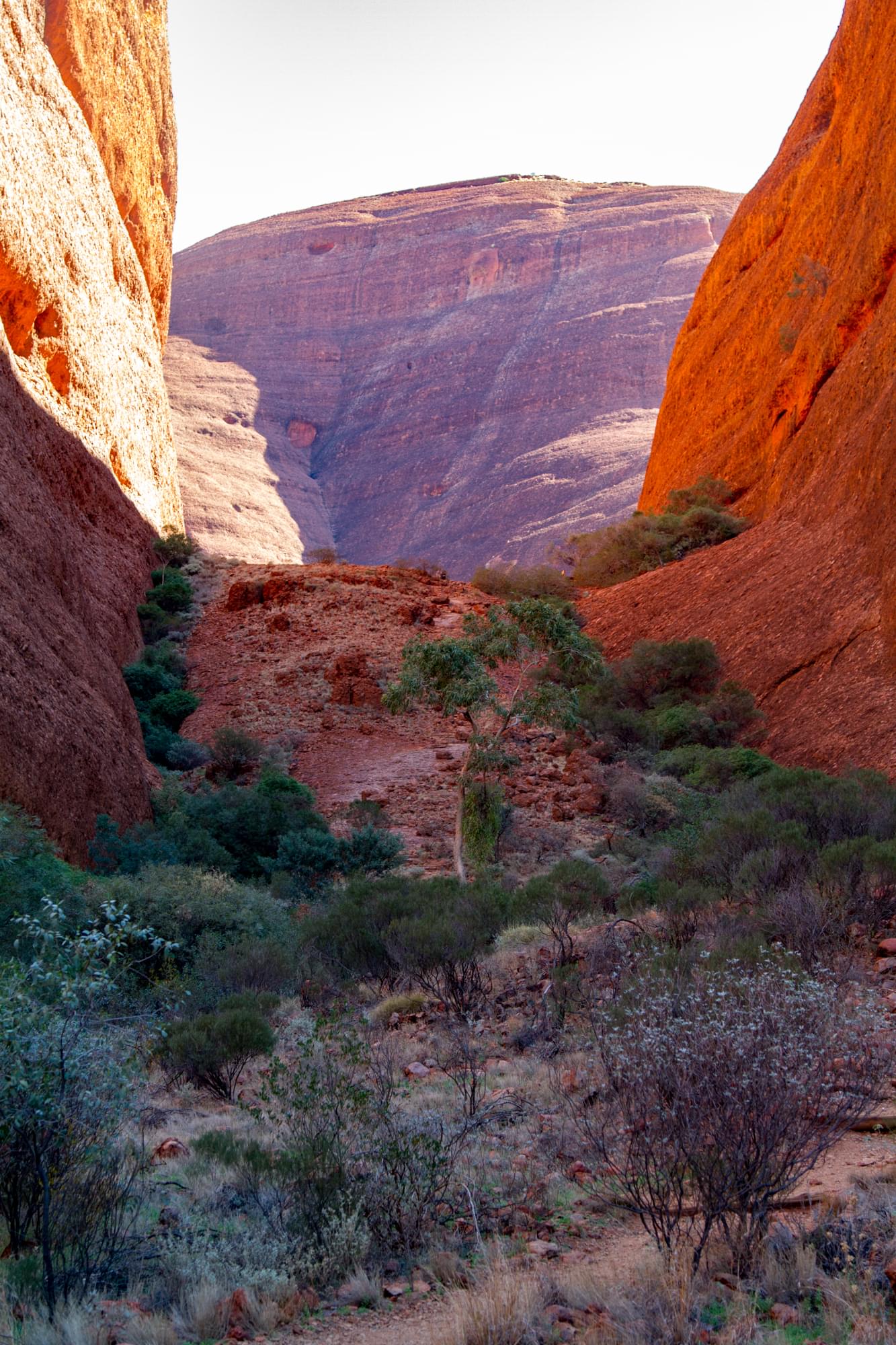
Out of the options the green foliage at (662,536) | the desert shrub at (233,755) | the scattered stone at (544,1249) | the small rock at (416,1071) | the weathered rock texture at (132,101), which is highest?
the weathered rock texture at (132,101)

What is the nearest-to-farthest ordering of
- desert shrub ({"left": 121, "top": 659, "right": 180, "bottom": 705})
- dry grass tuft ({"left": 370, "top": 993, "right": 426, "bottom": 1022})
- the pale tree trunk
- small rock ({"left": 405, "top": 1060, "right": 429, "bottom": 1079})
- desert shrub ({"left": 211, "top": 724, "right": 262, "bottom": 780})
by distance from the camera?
small rock ({"left": 405, "top": 1060, "right": 429, "bottom": 1079}) → dry grass tuft ({"left": 370, "top": 993, "right": 426, "bottom": 1022}) → the pale tree trunk → desert shrub ({"left": 211, "top": 724, "right": 262, "bottom": 780}) → desert shrub ({"left": 121, "top": 659, "right": 180, "bottom": 705})

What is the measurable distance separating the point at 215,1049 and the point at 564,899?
4183mm

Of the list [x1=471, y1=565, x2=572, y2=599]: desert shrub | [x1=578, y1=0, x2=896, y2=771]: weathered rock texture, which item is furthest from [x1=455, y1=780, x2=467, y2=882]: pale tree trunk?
[x1=471, y1=565, x2=572, y2=599]: desert shrub

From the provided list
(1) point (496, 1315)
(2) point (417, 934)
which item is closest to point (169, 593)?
(2) point (417, 934)

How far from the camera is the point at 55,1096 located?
4340 mm

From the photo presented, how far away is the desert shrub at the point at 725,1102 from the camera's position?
422 centimetres

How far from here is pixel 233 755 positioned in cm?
2070

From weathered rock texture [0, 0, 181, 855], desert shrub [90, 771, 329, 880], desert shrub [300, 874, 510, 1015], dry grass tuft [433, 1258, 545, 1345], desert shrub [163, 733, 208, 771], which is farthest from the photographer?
desert shrub [163, 733, 208, 771]

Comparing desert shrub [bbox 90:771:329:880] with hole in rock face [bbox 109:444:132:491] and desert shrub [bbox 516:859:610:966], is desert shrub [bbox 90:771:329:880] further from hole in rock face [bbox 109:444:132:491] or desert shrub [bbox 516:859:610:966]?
hole in rock face [bbox 109:444:132:491]

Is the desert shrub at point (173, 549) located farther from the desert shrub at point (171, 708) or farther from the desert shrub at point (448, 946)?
the desert shrub at point (448, 946)

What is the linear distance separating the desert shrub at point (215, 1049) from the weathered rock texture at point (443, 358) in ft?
188

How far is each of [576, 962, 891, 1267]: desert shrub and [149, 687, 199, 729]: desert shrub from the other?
19083mm

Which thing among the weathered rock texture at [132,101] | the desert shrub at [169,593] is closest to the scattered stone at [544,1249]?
the desert shrub at [169,593]

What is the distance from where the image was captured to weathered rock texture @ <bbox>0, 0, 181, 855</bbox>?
48.2 ft
